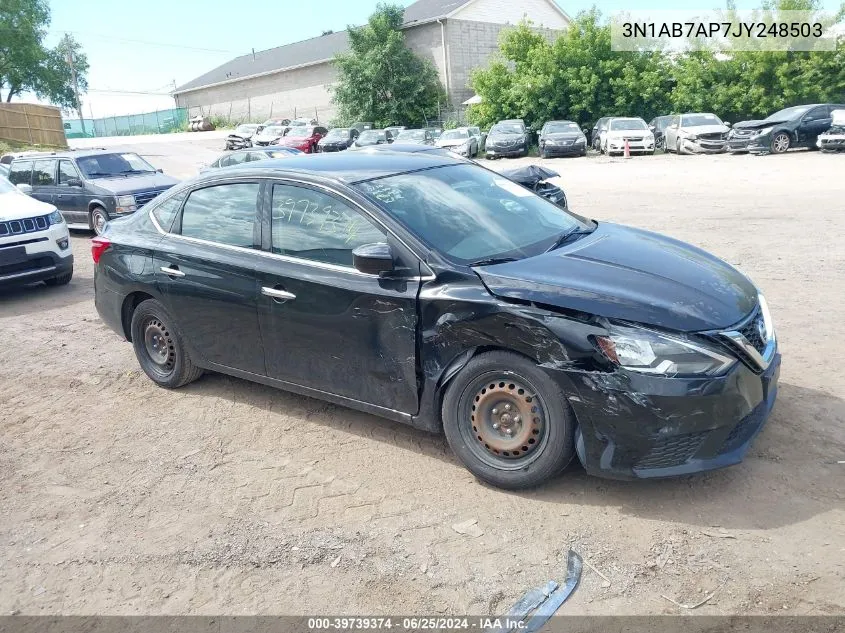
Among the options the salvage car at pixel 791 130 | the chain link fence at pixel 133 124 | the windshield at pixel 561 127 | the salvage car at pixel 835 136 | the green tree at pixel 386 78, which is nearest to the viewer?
the salvage car at pixel 835 136

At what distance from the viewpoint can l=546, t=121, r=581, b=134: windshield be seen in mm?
29359

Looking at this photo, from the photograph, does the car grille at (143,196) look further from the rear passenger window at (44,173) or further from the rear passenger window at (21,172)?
the rear passenger window at (21,172)

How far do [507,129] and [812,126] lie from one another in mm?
11833

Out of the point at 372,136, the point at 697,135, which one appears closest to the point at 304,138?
the point at 372,136

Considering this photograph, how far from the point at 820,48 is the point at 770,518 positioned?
108ft

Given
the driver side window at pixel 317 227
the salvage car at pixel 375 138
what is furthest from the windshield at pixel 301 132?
the driver side window at pixel 317 227

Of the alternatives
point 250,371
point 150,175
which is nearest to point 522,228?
point 250,371

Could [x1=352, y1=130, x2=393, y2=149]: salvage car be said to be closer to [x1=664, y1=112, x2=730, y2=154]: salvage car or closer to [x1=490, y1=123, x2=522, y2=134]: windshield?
[x1=490, y1=123, x2=522, y2=134]: windshield

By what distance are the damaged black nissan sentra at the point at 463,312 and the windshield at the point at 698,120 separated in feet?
79.5

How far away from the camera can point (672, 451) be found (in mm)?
3479

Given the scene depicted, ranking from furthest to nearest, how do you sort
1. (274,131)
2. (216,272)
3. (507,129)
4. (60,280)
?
(274,131) → (507,129) → (60,280) → (216,272)

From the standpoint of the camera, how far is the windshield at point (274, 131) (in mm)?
41375

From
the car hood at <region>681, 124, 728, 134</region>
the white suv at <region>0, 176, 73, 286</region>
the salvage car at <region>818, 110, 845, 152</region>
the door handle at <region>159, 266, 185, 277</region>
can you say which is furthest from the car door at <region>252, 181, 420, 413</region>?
the car hood at <region>681, 124, 728, 134</region>

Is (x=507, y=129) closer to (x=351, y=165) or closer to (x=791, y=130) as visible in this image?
(x=791, y=130)
